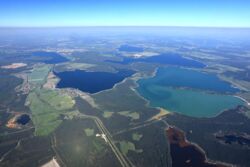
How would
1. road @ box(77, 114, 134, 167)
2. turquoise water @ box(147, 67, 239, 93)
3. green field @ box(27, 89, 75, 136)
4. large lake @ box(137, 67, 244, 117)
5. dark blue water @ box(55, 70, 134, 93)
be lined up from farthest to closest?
turquoise water @ box(147, 67, 239, 93)
dark blue water @ box(55, 70, 134, 93)
large lake @ box(137, 67, 244, 117)
green field @ box(27, 89, 75, 136)
road @ box(77, 114, 134, 167)

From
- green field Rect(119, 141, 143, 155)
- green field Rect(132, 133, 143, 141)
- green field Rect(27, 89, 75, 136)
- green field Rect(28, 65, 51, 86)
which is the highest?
green field Rect(119, 141, 143, 155)

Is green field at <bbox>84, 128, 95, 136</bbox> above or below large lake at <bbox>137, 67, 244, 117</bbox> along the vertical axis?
above

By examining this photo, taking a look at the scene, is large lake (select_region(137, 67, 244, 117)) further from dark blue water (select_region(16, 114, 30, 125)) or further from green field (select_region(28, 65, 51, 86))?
green field (select_region(28, 65, 51, 86))

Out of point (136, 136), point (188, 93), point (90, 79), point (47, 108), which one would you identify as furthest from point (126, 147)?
point (90, 79)

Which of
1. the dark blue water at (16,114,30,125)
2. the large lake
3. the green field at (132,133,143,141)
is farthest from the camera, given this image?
the large lake

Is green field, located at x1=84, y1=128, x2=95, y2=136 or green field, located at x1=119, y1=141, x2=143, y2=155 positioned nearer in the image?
green field, located at x1=119, y1=141, x2=143, y2=155

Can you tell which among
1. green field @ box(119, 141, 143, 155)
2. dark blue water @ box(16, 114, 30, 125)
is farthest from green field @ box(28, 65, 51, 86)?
green field @ box(119, 141, 143, 155)

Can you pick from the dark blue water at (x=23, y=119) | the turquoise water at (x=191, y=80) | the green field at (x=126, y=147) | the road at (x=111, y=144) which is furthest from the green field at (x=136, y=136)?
the turquoise water at (x=191, y=80)

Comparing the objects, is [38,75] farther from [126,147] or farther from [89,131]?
[126,147]
